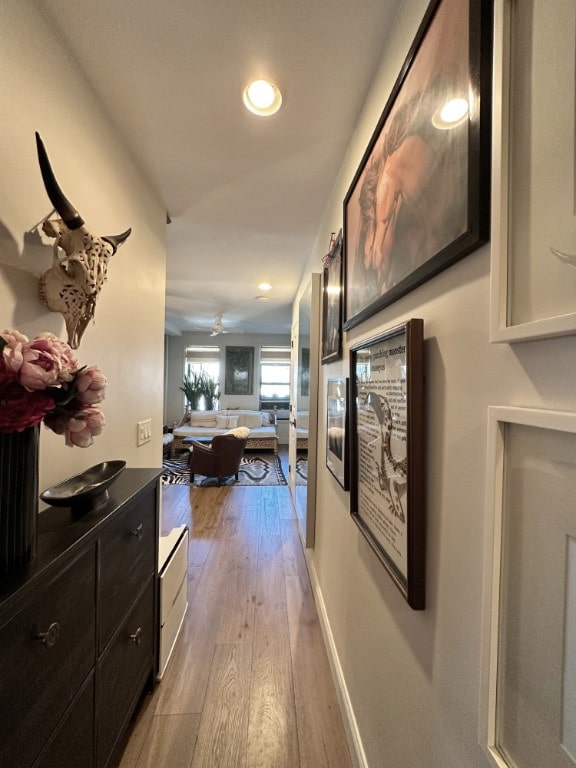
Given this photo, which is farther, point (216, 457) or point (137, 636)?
point (216, 457)

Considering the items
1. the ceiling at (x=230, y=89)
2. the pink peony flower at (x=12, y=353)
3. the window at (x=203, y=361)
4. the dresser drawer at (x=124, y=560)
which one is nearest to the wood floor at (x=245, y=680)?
the dresser drawer at (x=124, y=560)

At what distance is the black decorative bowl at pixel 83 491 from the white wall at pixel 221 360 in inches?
247

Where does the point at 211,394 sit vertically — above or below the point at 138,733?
above

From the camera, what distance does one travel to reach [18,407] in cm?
67

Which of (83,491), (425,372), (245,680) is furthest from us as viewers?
(245,680)

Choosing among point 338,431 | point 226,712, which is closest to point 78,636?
point 226,712

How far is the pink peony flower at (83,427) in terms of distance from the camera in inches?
31.8

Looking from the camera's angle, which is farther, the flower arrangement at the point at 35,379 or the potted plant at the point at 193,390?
the potted plant at the point at 193,390

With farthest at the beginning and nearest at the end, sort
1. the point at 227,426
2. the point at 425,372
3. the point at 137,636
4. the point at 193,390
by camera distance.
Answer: the point at 193,390 < the point at 227,426 < the point at 137,636 < the point at 425,372

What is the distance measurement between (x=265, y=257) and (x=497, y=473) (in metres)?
2.86

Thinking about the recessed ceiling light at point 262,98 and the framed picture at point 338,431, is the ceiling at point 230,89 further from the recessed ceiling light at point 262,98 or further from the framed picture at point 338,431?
the framed picture at point 338,431

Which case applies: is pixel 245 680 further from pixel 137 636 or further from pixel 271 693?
pixel 137 636

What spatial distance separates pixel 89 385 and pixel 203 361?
23.2ft

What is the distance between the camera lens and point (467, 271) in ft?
2.03
